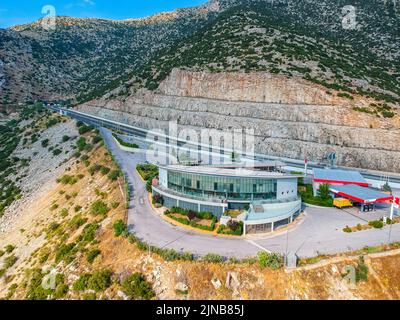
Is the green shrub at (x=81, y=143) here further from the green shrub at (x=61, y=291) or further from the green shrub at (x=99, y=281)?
the green shrub at (x=99, y=281)

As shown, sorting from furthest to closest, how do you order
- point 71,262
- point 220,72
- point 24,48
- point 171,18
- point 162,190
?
point 171,18 → point 24,48 → point 220,72 → point 162,190 → point 71,262

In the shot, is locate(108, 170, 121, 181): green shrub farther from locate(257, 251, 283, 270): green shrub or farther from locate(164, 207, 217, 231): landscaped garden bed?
locate(257, 251, 283, 270): green shrub

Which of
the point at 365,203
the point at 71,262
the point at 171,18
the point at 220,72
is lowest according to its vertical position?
the point at 71,262

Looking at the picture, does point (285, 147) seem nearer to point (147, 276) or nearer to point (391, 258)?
point (391, 258)

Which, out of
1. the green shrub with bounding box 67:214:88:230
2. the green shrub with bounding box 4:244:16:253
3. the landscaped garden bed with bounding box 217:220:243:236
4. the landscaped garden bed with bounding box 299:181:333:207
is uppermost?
the landscaped garden bed with bounding box 299:181:333:207

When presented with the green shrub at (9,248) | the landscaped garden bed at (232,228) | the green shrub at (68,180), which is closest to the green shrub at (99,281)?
the landscaped garden bed at (232,228)

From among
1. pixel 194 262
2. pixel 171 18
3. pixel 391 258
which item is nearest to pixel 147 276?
pixel 194 262

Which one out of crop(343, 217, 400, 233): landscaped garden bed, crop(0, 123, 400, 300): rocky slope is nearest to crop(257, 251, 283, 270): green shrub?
crop(0, 123, 400, 300): rocky slope

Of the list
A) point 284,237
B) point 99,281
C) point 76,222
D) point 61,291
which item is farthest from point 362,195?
point 76,222
